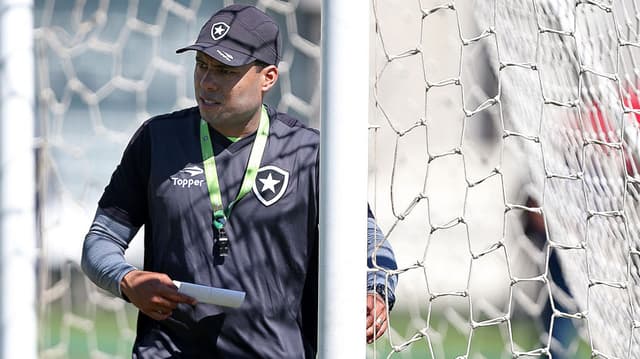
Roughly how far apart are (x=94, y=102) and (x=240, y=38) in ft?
7.75

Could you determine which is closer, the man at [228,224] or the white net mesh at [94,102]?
the man at [228,224]

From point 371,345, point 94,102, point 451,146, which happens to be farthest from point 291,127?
point 451,146

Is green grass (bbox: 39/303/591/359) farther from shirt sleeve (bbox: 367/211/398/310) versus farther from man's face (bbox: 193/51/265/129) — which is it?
man's face (bbox: 193/51/265/129)

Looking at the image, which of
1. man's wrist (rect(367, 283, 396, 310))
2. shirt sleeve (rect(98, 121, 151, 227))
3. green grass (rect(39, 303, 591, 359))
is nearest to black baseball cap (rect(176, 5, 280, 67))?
shirt sleeve (rect(98, 121, 151, 227))

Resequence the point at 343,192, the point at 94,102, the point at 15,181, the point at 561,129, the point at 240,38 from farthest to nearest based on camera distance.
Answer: the point at 94,102
the point at 561,129
the point at 240,38
the point at 343,192
the point at 15,181

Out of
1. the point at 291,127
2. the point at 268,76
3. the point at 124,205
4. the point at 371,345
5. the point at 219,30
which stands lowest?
the point at 371,345

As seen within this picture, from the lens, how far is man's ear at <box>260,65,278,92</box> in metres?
2.97

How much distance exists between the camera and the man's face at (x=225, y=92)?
2848mm

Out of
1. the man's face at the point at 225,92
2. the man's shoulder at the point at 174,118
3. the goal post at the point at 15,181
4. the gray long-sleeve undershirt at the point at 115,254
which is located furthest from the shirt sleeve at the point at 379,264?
the goal post at the point at 15,181

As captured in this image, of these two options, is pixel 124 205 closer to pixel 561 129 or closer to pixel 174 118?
pixel 174 118

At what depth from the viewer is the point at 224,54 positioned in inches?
112

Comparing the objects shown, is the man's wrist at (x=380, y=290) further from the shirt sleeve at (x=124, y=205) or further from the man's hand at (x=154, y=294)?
the shirt sleeve at (x=124, y=205)

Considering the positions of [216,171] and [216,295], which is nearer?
[216,295]

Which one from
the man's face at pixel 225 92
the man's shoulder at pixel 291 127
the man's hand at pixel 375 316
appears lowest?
the man's hand at pixel 375 316
